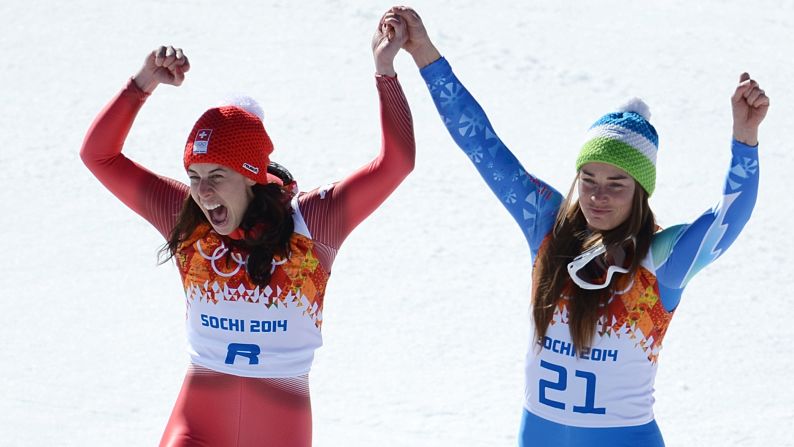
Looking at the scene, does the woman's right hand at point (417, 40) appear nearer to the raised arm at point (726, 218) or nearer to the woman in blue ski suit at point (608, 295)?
the woman in blue ski suit at point (608, 295)

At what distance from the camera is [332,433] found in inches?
229

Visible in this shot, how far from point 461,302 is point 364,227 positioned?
3.98 ft

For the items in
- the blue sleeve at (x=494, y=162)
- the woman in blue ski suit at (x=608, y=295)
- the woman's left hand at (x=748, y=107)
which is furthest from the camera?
the blue sleeve at (x=494, y=162)

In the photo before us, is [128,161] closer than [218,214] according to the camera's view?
No

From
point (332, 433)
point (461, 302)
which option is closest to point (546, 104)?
point (461, 302)

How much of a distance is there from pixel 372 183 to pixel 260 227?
0.37 meters

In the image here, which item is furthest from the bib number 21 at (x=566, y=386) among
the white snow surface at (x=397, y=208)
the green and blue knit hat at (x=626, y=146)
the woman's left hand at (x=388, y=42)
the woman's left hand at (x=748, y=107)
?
the white snow surface at (x=397, y=208)

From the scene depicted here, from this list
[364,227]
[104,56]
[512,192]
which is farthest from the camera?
[104,56]

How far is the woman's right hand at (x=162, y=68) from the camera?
3.71 metres

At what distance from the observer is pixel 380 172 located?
12.0 feet

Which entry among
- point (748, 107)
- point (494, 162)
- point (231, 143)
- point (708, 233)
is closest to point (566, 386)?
point (708, 233)

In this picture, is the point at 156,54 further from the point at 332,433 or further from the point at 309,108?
the point at 309,108

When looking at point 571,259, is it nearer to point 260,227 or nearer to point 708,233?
point 708,233

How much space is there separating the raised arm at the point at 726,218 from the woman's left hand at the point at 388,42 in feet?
3.16
